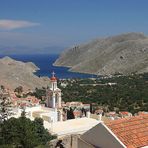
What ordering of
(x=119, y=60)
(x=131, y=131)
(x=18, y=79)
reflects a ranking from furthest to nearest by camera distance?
(x=119, y=60) < (x=18, y=79) < (x=131, y=131)

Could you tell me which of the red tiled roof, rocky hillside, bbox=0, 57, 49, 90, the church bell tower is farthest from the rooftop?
rocky hillside, bbox=0, 57, 49, 90

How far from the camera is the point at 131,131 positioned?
13.9 metres

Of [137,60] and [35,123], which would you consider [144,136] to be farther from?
[137,60]

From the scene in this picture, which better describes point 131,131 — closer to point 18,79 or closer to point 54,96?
point 54,96

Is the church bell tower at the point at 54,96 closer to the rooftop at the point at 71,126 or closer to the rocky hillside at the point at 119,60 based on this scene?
the rooftop at the point at 71,126

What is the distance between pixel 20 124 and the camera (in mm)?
21906

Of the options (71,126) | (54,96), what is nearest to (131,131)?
(71,126)

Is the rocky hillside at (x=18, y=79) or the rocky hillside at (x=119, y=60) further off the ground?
the rocky hillside at (x=119, y=60)

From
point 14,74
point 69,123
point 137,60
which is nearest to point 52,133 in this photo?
point 69,123

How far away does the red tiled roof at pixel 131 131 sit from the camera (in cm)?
1344

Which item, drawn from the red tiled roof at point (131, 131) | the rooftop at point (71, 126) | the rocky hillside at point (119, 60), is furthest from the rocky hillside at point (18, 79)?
the red tiled roof at point (131, 131)

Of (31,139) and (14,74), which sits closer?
(31,139)

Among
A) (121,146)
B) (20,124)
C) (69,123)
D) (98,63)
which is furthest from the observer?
(98,63)

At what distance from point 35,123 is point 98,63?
151 metres
